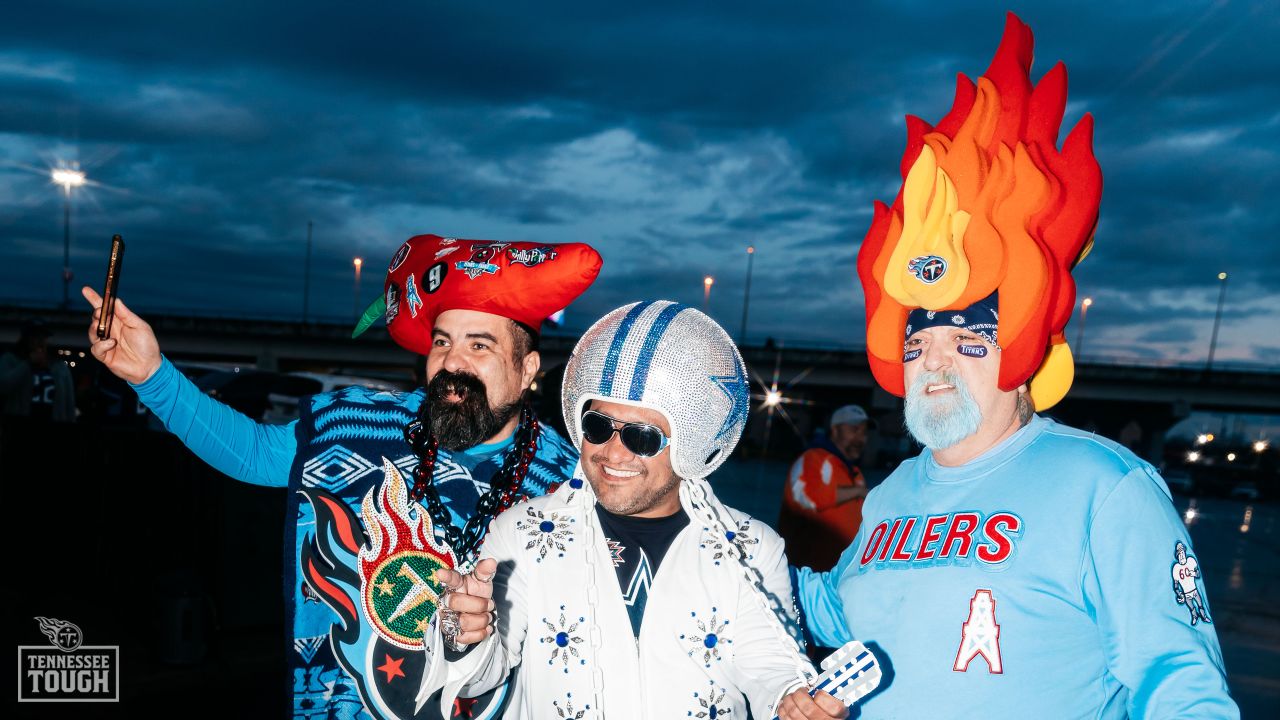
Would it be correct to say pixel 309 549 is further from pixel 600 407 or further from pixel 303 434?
pixel 600 407

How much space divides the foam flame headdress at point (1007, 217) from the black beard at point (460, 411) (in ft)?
4.04

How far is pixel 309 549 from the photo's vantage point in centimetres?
241

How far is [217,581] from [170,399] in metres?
2.30

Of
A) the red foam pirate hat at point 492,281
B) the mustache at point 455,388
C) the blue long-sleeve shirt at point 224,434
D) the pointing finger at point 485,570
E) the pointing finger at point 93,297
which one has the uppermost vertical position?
the red foam pirate hat at point 492,281

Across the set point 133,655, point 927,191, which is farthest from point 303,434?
point 133,655

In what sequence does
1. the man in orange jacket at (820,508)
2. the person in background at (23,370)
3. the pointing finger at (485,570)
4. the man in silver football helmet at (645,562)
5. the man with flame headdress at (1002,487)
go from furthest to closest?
the person in background at (23,370), the man in orange jacket at (820,508), the man in silver football helmet at (645,562), the man with flame headdress at (1002,487), the pointing finger at (485,570)

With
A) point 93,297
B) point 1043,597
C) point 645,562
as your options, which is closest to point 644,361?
point 645,562

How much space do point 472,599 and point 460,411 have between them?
3.02 feet

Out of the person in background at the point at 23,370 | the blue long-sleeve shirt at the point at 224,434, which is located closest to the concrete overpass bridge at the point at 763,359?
the person in background at the point at 23,370

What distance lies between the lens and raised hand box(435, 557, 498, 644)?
167 cm

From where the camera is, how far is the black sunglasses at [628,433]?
2.00 meters

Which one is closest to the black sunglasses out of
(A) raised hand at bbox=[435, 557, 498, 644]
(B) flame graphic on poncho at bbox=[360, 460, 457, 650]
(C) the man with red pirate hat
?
(A) raised hand at bbox=[435, 557, 498, 644]

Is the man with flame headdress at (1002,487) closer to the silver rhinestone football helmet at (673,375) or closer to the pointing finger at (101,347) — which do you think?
the silver rhinestone football helmet at (673,375)

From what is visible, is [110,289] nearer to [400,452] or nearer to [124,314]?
[124,314]
